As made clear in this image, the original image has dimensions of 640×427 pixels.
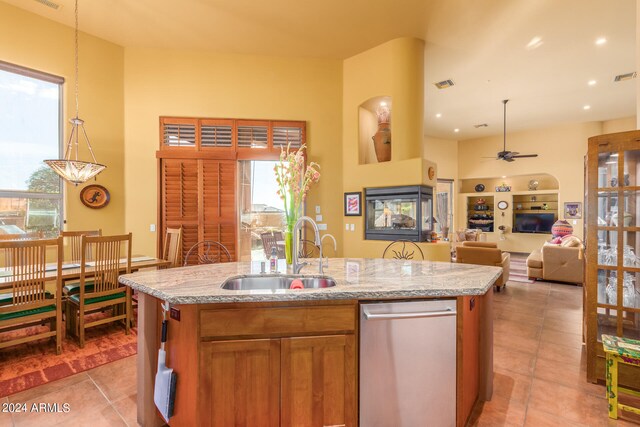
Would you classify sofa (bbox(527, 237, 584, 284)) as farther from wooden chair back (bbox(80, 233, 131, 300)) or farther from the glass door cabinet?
wooden chair back (bbox(80, 233, 131, 300))

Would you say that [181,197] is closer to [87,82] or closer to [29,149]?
[29,149]

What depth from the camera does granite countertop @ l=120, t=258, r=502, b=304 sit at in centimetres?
158

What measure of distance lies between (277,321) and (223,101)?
459 centimetres

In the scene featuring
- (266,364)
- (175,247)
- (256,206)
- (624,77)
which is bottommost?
(266,364)

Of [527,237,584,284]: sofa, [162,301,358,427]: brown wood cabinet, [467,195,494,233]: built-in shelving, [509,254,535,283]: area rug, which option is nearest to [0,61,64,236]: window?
[162,301,358,427]: brown wood cabinet

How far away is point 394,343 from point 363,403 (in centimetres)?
37

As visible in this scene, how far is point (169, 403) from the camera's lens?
1.65 meters

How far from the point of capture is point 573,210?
8.65m

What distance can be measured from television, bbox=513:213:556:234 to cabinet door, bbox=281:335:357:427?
10.5m

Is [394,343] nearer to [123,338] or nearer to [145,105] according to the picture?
[123,338]

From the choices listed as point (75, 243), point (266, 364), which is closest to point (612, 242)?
point (266, 364)

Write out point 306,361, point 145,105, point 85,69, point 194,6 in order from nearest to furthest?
point 306,361 < point 194,6 < point 85,69 < point 145,105

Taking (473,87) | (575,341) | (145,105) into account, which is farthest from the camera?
(473,87)

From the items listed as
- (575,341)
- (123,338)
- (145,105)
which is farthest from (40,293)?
(575,341)
